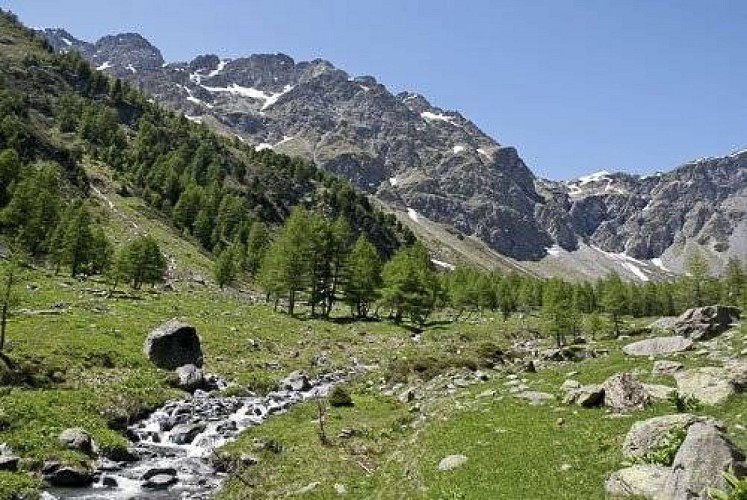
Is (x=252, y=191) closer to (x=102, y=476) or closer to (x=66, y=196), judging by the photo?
(x=66, y=196)

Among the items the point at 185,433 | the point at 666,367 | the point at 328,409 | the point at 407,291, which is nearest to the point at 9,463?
the point at 185,433

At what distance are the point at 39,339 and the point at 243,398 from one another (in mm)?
15318

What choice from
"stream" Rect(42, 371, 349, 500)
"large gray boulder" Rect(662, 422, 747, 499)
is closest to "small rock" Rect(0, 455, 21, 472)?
"stream" Rect(42, 371, 349, 500)

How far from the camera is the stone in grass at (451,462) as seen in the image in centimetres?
2308

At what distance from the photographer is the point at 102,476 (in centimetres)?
2861

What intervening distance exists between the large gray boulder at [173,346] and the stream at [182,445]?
565 cm

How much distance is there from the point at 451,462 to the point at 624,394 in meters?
9.77

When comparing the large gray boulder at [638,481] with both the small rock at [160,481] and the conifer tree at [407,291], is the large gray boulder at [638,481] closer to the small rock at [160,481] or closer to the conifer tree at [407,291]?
the small rock at [160,481]

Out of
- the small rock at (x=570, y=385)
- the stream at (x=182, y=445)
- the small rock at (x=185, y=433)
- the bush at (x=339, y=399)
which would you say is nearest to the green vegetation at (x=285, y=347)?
the bush at (x=339, y=399)

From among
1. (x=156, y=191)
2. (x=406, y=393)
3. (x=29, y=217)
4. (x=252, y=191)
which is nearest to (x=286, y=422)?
(x=406, y=393)

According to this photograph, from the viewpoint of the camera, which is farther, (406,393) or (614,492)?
(406,393)

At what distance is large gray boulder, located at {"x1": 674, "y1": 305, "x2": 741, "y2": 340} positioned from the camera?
47.4 m

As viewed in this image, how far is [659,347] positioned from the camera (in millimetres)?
41875

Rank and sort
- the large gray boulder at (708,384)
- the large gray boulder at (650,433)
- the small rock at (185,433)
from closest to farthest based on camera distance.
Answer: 1. the large gray boulder at (650,433)
2. the large gray boulder at (708,384)
3. the small rock at (185,433)
